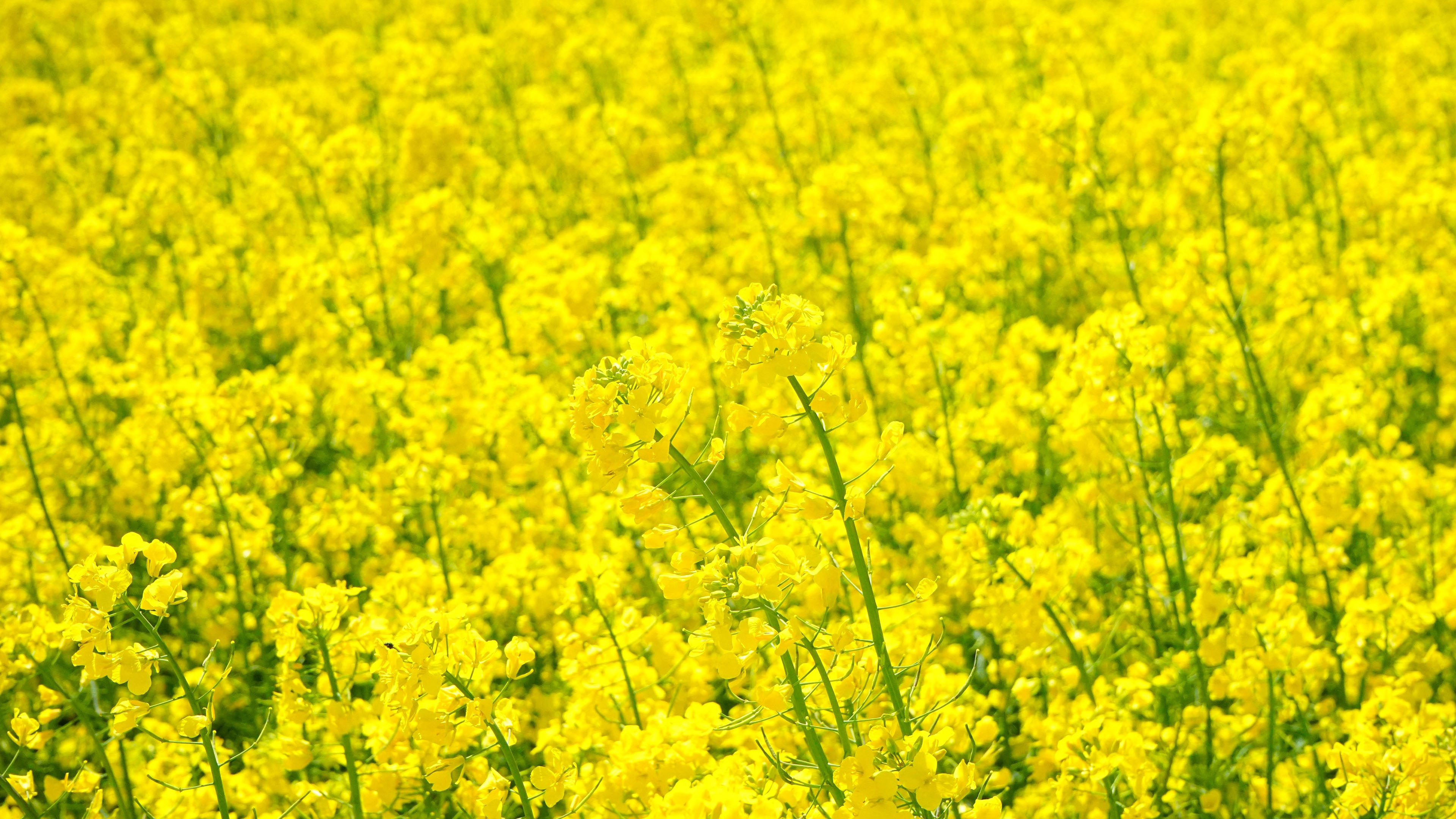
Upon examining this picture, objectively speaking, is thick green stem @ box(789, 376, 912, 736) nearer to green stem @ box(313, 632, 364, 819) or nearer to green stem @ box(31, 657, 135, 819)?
green stem @ box(313, 632, 364, 819)

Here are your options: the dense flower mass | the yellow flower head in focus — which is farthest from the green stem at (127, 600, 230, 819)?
the yellow flower head in focus

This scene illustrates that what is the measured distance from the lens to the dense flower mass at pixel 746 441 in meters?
2.07

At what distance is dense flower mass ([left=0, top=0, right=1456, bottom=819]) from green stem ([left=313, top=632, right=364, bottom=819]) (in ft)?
0.16

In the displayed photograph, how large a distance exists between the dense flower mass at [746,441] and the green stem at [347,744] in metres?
0.05

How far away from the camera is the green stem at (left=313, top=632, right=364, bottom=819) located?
2.25 meters

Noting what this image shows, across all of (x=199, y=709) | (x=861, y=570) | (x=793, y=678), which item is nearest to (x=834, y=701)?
(x=793, y=678)

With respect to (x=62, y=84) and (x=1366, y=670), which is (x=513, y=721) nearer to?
(x=1366, y=670)

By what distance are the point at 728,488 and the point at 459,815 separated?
5.80ft

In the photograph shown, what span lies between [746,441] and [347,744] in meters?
2.32

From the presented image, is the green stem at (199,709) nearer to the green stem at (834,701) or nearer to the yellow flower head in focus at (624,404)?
the yellow flower head in focus at (624,404)

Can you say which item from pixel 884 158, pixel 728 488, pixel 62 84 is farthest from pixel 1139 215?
pixel 62 84

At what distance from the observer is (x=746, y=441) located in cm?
443

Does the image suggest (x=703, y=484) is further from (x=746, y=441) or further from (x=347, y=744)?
(x=746, y=441)

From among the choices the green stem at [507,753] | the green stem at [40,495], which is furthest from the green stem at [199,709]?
the green stem at [40,495]
